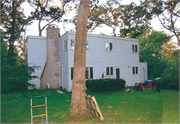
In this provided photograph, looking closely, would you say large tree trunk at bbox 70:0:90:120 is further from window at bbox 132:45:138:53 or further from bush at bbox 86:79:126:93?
→ window at bbox 132:45:138:53

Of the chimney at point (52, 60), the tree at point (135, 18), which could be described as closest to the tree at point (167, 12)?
the tree at point (135, 18)

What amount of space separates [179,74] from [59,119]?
45.4 feet

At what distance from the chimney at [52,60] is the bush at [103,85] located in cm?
474

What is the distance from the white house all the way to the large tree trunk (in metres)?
7.93

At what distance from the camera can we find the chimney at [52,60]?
16.4 m

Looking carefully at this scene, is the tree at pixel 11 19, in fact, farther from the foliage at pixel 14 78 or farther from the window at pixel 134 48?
the window at pixel 134 48

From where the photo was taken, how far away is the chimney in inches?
645

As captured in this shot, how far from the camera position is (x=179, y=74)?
614 inches

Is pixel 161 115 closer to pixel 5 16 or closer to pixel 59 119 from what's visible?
pixel 59 119

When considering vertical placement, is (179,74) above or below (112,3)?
below

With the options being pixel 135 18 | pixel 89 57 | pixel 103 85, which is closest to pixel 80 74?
pixel 103 85

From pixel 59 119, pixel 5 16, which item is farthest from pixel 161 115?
pixel 5 16

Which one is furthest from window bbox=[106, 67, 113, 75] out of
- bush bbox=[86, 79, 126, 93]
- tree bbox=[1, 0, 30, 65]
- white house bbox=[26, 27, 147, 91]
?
tree bbox=[1, 0, 30, 65]

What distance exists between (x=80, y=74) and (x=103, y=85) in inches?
289
